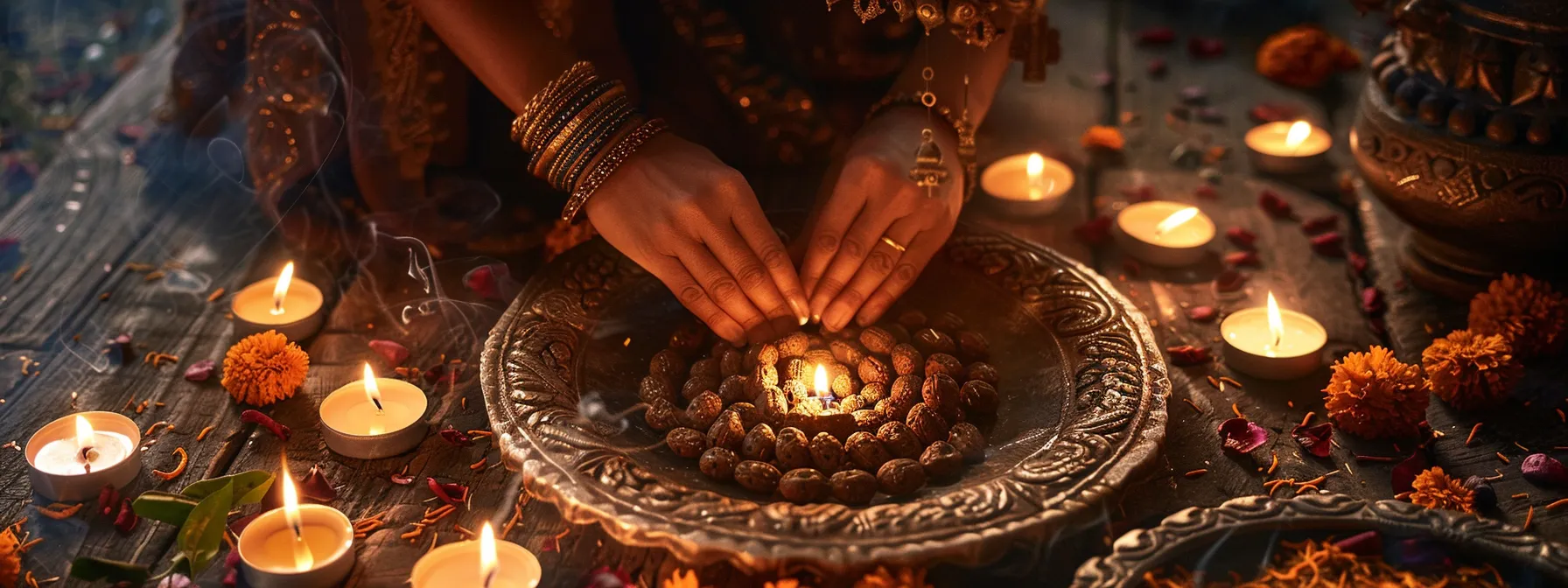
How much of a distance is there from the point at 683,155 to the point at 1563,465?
4.56 feet

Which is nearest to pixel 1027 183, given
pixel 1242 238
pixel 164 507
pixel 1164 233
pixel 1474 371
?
pixel 1164 233

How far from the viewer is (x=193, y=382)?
6.77 ft

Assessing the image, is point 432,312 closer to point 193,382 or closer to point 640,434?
point 193,382

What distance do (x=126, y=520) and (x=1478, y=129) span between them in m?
2.15

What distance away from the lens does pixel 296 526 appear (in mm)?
1601

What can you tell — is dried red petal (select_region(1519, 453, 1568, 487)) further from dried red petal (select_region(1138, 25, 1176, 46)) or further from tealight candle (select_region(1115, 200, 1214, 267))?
dried red petal (select_region(1138, 25, 1176, 46))

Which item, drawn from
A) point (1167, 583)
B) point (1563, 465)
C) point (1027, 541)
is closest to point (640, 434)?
point (1027, 541)

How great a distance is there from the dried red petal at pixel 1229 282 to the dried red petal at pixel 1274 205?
0.30 m

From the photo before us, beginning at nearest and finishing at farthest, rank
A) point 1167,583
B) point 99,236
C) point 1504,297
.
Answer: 1. point 1167,583
2. point 1504,297
3. point 99,236

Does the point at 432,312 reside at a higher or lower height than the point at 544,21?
lower

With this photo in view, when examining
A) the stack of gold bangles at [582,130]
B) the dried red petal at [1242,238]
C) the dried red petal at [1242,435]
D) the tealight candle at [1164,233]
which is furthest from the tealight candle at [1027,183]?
the stack of gold bangles at [582,130]

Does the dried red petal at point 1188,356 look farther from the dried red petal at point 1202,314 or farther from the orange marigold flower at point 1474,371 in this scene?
the orange marigold flower at point 1474,371

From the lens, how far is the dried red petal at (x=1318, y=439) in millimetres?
1891

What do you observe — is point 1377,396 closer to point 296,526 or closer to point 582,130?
point 582,130
